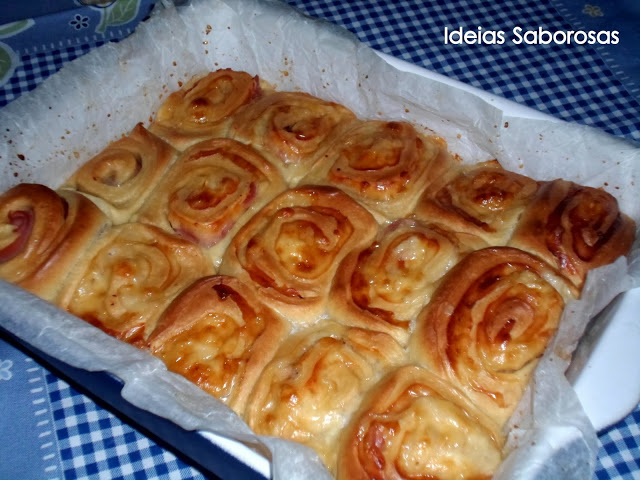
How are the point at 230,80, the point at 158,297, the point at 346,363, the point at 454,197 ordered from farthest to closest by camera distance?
the point at 230,80 < the point at 454,197 < the point at 158,297 < the point at 346,363

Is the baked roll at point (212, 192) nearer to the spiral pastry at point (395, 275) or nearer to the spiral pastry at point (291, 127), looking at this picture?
the spiral pastry at point (291, 127)

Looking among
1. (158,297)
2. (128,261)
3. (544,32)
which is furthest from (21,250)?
(544,32)

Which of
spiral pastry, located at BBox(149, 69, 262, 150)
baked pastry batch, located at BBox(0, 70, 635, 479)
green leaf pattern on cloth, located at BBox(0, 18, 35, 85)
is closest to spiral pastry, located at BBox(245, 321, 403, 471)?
baked pastry batch, located at BBox(0, 70, 635, 479)

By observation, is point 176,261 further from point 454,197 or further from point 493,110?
point 493,110

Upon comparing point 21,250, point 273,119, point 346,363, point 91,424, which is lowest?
point 91,424

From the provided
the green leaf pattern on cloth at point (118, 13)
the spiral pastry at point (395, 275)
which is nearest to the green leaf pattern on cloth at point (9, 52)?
the green leaf pattern on cloth at point (118, 13)

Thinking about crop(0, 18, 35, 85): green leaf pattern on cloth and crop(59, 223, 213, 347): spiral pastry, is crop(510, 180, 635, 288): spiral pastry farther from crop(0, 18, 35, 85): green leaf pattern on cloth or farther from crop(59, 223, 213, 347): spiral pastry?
crop(0, 18, 35, 85): green leaf pattern on cloth

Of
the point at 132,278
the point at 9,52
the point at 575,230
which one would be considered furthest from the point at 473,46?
the point at 9,52
